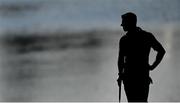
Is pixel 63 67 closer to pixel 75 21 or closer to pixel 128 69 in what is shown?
pixel 128 69

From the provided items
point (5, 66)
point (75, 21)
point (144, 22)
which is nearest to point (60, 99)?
point (5, 66)

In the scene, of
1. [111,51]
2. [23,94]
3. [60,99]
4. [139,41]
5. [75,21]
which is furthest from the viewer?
[75,21]

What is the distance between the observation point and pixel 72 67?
3753cm

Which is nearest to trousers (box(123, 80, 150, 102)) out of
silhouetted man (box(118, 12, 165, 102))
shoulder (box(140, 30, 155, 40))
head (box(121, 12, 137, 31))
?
silhouetted man (box(118, 12, 165, 102))

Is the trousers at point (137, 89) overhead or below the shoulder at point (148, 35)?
below

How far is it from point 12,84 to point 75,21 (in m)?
65.3

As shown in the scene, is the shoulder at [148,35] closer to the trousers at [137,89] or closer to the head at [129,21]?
the head at [129,21]

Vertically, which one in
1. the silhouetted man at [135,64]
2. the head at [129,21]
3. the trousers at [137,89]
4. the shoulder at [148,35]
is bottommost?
the trousers at [137,89]

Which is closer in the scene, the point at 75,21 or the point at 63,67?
the point at 63,67

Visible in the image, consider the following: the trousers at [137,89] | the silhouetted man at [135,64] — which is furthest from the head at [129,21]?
the trousers at [137,89]

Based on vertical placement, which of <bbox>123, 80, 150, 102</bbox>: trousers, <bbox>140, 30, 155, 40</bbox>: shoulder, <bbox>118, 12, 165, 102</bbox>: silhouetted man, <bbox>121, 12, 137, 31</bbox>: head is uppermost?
<bbox>121, 12, 137, 31</bbox>: head

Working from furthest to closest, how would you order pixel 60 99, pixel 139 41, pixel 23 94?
pixel 23 94 < pixel 60 99 < pixel 139 41

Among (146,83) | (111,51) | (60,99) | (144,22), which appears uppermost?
(144,22)

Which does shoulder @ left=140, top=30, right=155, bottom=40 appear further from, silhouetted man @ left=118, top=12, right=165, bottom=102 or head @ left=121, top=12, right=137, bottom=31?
head @ left=121, top=12, right=137, bottom=31
